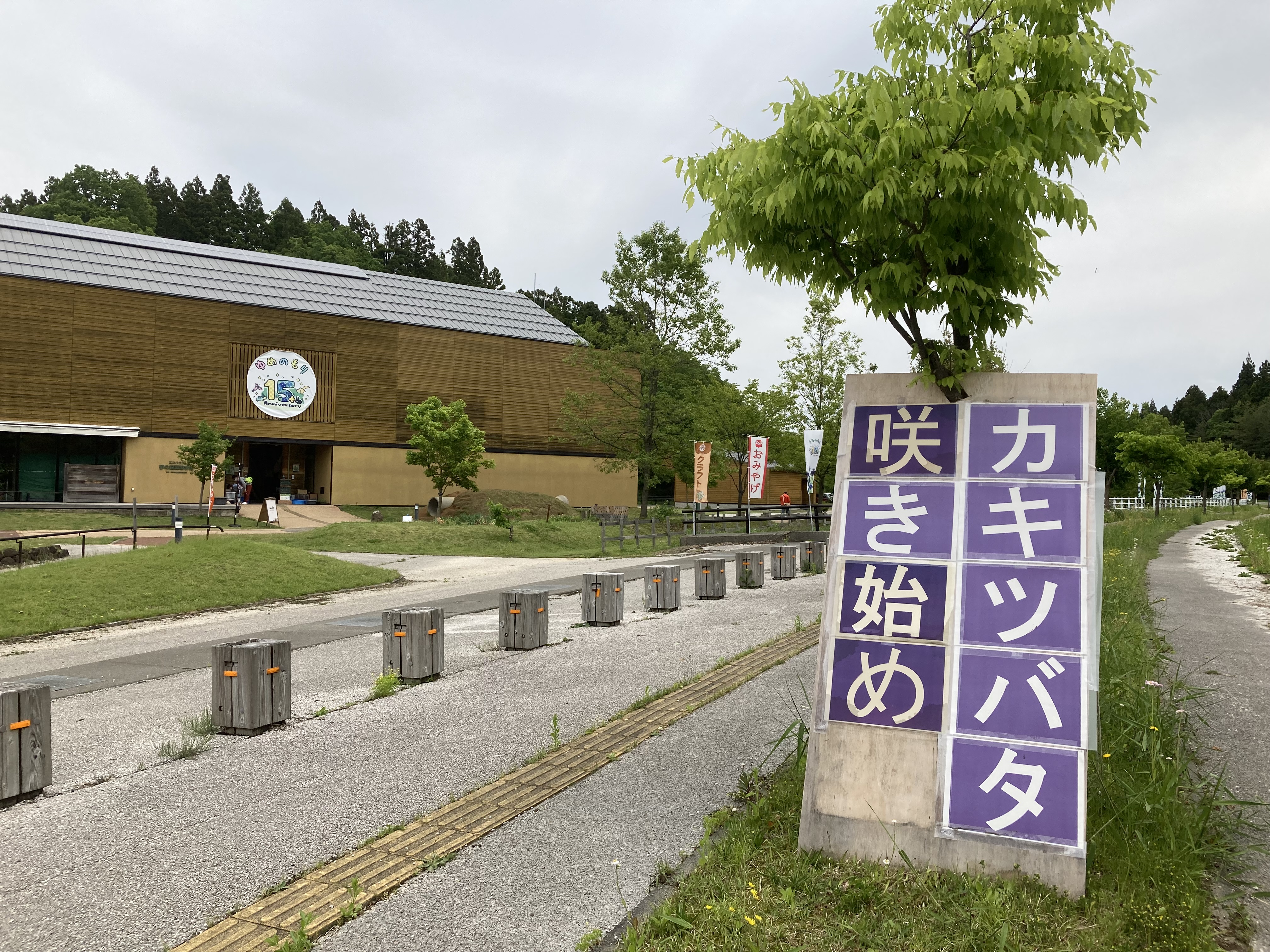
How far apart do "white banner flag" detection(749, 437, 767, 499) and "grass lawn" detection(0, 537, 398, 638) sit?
14255 millimetres

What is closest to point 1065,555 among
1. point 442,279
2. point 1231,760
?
point 1231,760

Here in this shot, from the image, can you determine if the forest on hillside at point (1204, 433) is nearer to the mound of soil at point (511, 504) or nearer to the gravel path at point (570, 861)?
the mound of soil at point (511, 504)

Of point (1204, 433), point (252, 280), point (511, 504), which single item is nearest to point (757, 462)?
point (511, 504)

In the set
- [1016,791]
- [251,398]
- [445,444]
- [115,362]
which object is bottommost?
[1016,791]

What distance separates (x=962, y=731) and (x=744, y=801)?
152cm

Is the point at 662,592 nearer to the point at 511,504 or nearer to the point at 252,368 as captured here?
the point at 511,504

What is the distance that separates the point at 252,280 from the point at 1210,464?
63112 mm

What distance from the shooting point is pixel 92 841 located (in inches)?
177

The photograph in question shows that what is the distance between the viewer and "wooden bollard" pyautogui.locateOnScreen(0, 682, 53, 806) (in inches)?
207

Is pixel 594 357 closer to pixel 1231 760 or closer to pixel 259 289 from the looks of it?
pixel 259 289

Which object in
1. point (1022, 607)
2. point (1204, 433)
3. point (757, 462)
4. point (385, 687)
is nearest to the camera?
point (1022, 607)

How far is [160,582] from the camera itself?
15.8 m

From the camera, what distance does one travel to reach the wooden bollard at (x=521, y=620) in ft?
33.4

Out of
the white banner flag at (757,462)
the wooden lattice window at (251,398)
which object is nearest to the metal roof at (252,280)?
the wooden lattice window at (251,398)
